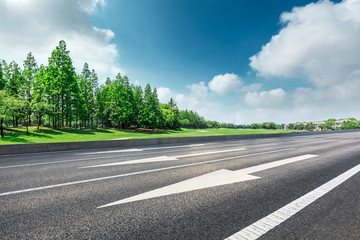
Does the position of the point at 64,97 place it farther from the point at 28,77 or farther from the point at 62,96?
the point at 28,77

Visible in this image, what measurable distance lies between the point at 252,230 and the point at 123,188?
3103mm

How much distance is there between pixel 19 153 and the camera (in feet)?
36.6

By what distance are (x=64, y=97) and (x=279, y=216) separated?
4811 centimetres

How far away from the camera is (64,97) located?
39969 millimetres

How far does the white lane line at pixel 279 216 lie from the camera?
227 cm

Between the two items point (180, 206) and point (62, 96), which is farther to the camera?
point (62, 96)

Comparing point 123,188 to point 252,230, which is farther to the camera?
point 123,188

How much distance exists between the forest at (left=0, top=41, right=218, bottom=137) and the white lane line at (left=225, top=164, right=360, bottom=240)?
40196mm

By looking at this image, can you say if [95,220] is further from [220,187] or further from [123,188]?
[220,187]

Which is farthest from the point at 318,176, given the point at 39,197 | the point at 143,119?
the point at 143,119

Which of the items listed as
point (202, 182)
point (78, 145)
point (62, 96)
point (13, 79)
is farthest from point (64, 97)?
point (202, 182)

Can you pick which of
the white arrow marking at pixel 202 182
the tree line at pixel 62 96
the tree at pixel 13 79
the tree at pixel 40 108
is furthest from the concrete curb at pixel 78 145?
the tree at pixel 13 79

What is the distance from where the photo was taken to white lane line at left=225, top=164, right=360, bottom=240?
2266 mm

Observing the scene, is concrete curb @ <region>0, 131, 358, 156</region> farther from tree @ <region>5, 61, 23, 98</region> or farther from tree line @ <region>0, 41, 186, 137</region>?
tree @ <region>5, 61, 23, 98</region>
